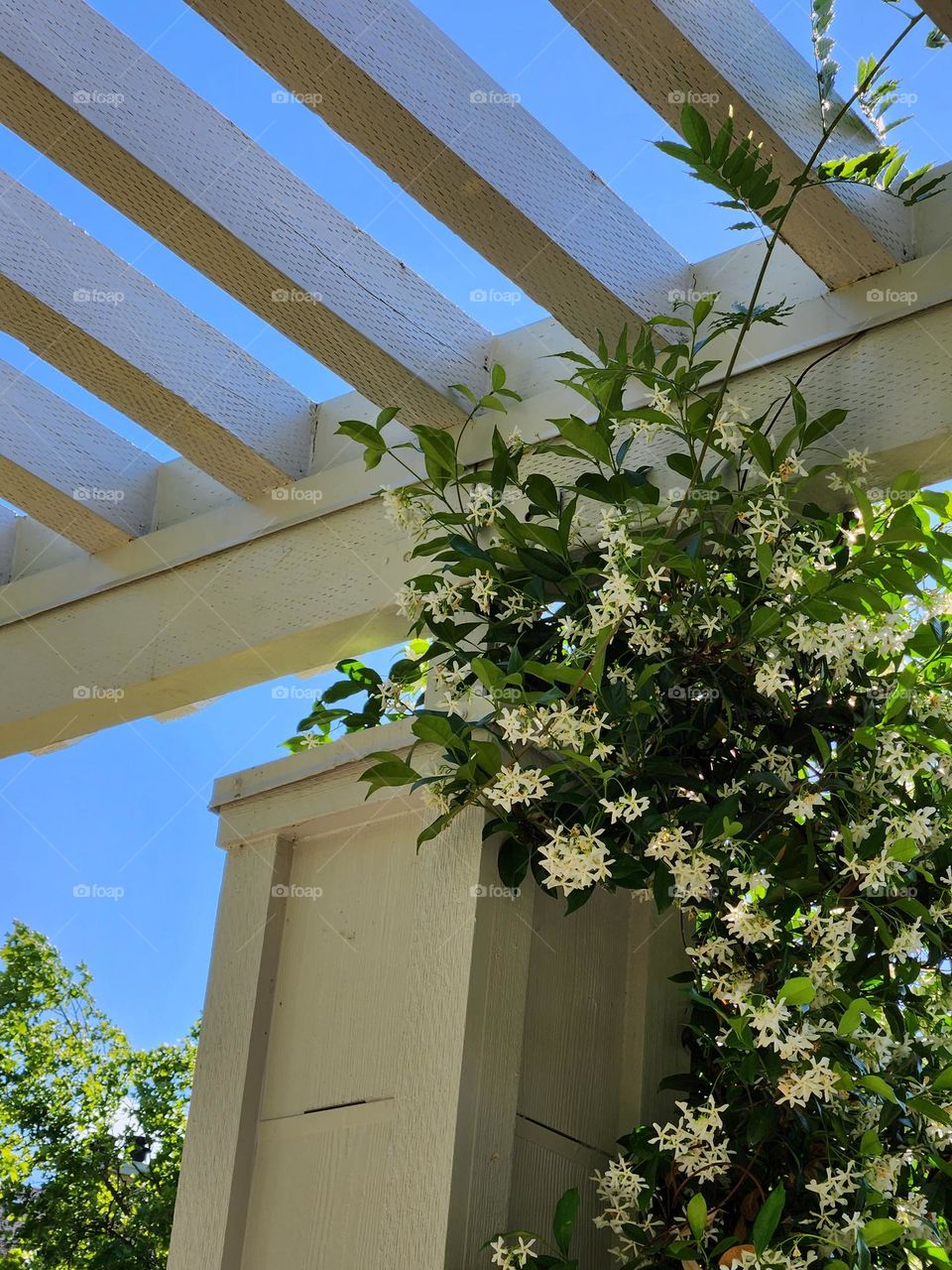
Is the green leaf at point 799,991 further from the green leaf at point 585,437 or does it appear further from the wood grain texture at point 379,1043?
the green leaf at point 585,437

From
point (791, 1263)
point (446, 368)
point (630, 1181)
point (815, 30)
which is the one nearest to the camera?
point (791, 1263)

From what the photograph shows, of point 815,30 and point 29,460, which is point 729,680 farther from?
point 29,460

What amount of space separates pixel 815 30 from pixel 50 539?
193 centimetres

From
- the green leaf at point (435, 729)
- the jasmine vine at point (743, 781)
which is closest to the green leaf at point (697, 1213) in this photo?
the jasmine vine at point (743, 781)

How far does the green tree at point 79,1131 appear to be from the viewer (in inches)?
155

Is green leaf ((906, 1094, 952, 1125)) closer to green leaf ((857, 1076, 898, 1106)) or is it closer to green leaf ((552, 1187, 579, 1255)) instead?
green leaf ((857, 1076, 898, 1106))

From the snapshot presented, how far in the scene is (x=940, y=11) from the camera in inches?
60.9

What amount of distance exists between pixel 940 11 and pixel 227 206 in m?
1.10

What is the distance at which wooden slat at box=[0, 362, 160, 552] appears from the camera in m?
2.75

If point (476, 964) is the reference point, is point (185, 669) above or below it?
above

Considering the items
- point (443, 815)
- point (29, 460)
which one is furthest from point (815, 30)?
point (29, 460)

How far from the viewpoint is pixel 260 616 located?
2633mm

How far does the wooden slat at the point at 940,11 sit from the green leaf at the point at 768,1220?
1.24 m

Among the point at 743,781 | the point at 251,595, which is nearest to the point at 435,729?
the point at 743,781
